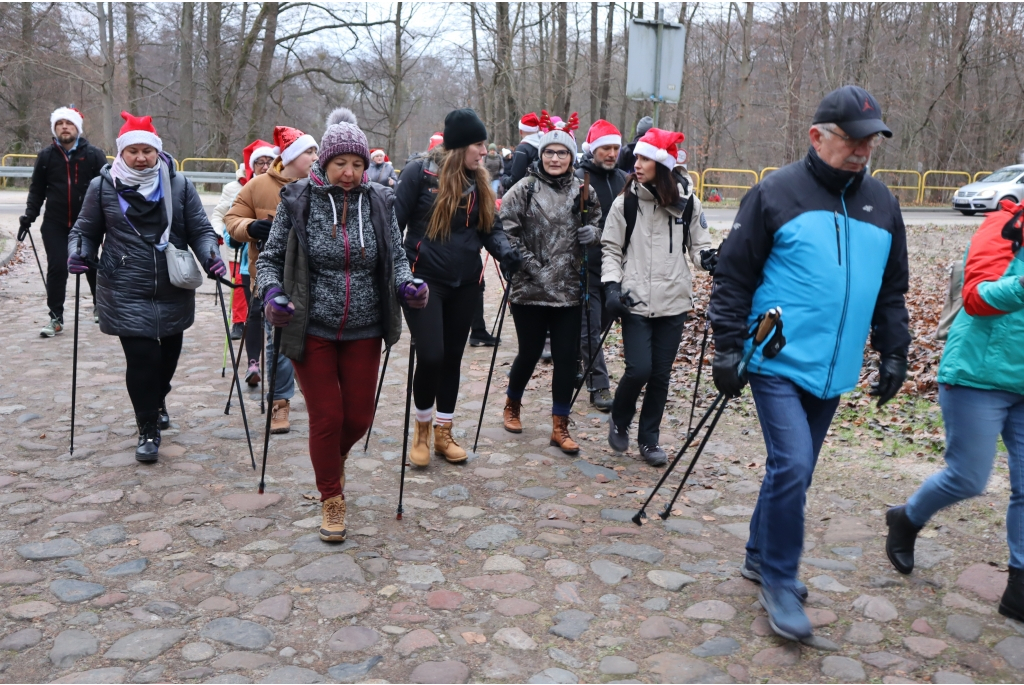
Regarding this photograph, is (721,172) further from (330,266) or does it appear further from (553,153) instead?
(330,266)

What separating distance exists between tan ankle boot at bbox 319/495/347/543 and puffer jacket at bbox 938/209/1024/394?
Answer: 3.06 metres

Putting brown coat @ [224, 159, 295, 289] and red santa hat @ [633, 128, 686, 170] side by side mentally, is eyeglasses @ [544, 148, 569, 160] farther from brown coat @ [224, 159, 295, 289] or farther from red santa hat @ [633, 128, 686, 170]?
brown coat @ [224, 159, 295, 289]

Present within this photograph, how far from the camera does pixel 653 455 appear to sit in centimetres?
627

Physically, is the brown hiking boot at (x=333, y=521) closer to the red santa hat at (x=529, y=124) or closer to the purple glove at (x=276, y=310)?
the purple glove at (x=276, y=310)

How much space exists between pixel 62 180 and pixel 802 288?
315 inches

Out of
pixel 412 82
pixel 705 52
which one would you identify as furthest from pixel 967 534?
pixel 705 52

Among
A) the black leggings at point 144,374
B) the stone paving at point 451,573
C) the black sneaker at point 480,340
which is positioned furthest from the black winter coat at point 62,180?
the black sneaker at point 480,340

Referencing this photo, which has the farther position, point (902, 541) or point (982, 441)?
point (902, 541)

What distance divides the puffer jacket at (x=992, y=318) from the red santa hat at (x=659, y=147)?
2.16 meters

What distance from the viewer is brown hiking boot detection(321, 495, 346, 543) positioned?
4.69 metres

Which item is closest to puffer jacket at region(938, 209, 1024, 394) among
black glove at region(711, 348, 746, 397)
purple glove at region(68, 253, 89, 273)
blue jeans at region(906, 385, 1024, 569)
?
blue jeans at region(906, 385, 1024, 569)

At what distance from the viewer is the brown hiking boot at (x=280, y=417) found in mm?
6645

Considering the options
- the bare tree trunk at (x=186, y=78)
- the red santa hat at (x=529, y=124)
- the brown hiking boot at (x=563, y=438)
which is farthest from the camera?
the bare tree trunk at (x=186, y=78)

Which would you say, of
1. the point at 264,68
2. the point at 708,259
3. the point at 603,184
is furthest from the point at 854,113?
the point at 264,68
